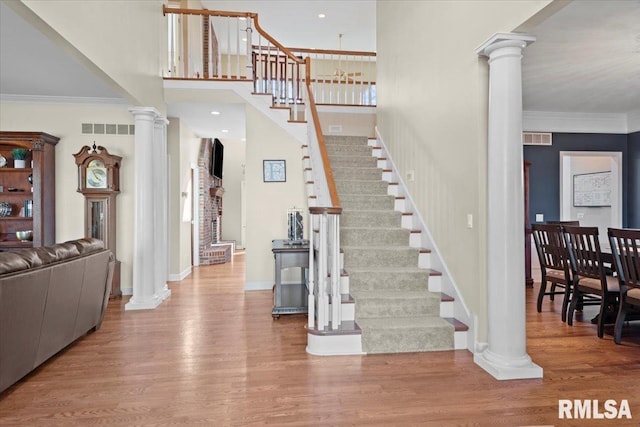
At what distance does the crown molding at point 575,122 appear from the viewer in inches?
249

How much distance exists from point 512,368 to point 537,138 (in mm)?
5022

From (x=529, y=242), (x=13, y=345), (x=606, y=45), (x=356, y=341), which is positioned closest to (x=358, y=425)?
(x=356, y=341)

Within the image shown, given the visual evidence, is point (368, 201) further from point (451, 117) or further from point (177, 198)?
point (177, 198)

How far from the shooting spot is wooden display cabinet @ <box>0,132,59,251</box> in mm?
4957

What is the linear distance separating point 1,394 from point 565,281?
5.23 m

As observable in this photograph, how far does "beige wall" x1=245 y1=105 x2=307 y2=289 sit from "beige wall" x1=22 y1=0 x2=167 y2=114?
4.89 feet

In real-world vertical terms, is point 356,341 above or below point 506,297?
below

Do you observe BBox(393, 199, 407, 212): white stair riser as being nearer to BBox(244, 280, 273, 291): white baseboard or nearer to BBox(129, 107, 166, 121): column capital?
BBox(244, 280, 273, 291): white baseboard

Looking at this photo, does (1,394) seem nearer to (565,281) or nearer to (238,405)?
(238,405)

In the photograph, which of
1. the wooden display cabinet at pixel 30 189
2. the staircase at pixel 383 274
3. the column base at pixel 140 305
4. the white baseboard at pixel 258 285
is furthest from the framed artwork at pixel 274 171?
the wooden display cabinet at pixel 30 189

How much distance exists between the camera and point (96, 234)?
5.26m

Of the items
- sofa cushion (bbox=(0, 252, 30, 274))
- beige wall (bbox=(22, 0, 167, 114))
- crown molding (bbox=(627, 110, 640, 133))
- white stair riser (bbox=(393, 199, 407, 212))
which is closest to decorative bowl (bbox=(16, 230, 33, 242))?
beige wall (bbox=(22, 0, 167, 114))

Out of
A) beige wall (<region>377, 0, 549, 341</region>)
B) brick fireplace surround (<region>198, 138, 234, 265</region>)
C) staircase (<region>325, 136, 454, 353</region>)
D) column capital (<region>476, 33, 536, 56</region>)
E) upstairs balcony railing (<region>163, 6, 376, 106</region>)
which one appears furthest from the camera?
brick fireplace surround (<region>198, 138, 234, 265</region>)

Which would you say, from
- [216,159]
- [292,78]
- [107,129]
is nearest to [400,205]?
[292,78]
